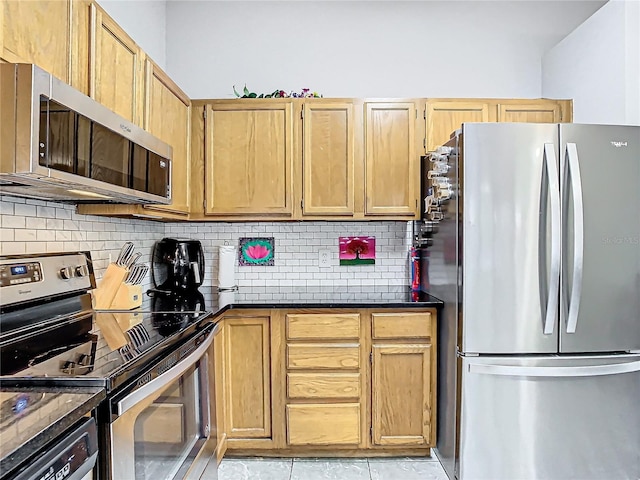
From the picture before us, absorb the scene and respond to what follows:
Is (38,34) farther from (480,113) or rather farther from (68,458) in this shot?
(480,113)

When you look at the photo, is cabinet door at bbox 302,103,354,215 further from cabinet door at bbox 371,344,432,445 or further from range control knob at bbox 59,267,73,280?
range control knob at bbox 59,267,73,280

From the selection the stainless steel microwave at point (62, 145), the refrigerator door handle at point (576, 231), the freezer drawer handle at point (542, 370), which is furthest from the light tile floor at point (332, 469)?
the stainless steel microwave at point (62, 145)

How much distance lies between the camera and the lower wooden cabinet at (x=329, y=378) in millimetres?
2385

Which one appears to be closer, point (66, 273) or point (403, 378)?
point (66, 273)

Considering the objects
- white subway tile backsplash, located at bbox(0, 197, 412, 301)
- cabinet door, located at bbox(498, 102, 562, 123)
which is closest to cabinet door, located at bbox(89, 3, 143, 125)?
white subway tile backsplash, located at bbox(0, 197, 412, 301)

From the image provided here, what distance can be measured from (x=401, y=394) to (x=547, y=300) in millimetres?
879

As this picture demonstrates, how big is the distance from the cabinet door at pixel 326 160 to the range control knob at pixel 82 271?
1219mm

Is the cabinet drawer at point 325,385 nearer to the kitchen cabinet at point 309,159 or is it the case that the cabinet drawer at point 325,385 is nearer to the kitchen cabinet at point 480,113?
the kitchen cabinet at point 309,159

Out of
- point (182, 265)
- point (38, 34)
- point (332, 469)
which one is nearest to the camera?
point (38, 34)

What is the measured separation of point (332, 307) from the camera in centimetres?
237

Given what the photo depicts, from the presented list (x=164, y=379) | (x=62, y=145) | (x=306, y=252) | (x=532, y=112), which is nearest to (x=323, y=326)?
(x=306, y=252)

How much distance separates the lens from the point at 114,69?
176cm

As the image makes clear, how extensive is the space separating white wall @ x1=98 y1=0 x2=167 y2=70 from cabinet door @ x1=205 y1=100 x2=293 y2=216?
22.3 inches

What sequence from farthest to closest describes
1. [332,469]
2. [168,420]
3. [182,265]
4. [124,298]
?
[182,265]
[332,469]
[124,298]
[168,420]
